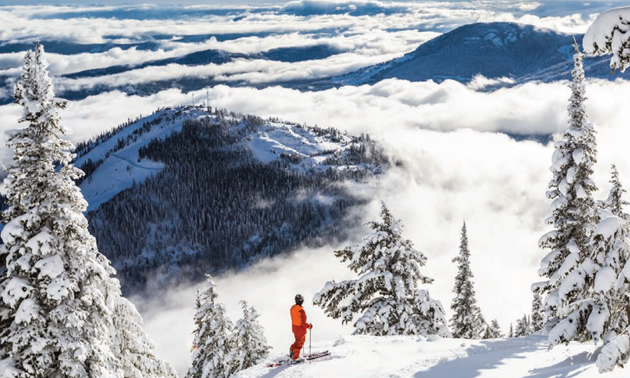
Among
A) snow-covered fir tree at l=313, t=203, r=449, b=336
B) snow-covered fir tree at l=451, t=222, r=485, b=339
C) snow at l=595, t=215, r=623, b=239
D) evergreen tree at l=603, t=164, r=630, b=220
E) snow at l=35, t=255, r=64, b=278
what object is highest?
snow at l=595, t=215, r=623, b=239

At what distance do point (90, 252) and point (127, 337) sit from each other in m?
3.53

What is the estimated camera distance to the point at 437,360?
17.1 m

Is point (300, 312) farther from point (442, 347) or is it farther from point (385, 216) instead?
point (385, 216)

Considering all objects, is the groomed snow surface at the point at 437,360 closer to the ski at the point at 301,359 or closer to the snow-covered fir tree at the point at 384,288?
the ski at the point at 301,359

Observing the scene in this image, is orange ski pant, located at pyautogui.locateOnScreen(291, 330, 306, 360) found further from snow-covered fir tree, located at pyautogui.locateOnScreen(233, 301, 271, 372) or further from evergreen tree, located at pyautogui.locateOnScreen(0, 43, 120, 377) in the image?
snow-covered fir tree, located at pyautogui.locateOnScreen(233, 301, 271, 372)

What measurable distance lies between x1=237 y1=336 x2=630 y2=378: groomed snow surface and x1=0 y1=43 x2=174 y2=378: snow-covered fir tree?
18.6ft

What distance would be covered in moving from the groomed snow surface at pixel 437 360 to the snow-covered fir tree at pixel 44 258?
5.68 meters

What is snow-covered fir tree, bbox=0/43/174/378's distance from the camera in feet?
43.4

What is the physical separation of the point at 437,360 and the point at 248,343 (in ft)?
81.0

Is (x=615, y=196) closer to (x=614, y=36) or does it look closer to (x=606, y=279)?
(x=606, y=279)

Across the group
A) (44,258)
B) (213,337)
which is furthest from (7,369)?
(213,337)

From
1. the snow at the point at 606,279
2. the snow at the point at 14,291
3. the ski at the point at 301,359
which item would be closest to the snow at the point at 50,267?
the snow at the point at 14,291

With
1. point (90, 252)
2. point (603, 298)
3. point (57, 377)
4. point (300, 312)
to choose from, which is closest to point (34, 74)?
point (90, 252)

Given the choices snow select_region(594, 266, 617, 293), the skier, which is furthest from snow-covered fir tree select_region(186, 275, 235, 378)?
snow select_region(594, 266, 617, 293)
